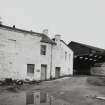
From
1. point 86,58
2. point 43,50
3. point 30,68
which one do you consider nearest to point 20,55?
point 30,68

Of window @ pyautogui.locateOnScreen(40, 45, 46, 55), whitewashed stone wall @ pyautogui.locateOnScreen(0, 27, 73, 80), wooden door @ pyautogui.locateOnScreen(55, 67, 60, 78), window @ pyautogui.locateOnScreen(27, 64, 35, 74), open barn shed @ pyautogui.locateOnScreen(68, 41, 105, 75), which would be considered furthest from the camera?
open barn shed @ pyautogui.locateOnScreen(68, 41, 105, 75)

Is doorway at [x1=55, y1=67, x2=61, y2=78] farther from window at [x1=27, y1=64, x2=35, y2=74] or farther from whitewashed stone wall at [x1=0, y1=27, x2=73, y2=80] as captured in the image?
window at [x1=27, y1=64, x2=35, y2=74]

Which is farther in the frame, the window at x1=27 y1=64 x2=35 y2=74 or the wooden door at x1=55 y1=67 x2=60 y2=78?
the wooden door at x1=55 y1=67 x2=60 y2=78

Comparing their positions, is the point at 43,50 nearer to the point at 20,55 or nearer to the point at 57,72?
the point at 20,55

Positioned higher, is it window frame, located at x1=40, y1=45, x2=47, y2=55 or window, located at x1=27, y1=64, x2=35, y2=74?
window frame, located at x1=40, y1=45, x2=47, y2=55

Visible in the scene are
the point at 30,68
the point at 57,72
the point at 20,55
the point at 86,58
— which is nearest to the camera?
the point at 20,55

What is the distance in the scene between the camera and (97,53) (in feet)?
90.7

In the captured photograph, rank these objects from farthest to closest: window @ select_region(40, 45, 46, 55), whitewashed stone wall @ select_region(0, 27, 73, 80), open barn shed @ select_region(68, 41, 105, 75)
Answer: open barn shed @ select_region(68, 41, 105, 75) → window @ select_region(40, 45, 46, 55) → whitewashed stone wall @ select_region(0, 27, 73, 80)

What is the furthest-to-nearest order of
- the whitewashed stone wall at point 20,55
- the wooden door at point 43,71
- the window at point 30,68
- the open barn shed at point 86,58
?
the open barn shed at point 86,58 → the wooden door at point 43,71 → the window at point 30,68 → the whitewashed stone wall at point 20,55

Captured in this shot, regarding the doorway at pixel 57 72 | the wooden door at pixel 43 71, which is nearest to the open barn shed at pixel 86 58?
the doorway at pixel 57 72

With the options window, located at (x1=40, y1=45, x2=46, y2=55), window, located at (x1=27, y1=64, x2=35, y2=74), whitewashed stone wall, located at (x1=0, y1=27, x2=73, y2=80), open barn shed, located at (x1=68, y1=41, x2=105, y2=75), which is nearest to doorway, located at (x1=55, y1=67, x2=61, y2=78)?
whitewashed stone wall, located at (x1=0, y1=27, x2=73, y2=80)

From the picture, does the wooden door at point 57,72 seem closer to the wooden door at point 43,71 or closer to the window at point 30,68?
the wooden door at point 43,71

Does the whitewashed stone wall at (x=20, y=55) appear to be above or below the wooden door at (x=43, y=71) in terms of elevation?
above

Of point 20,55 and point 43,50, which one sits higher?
point 43,50
